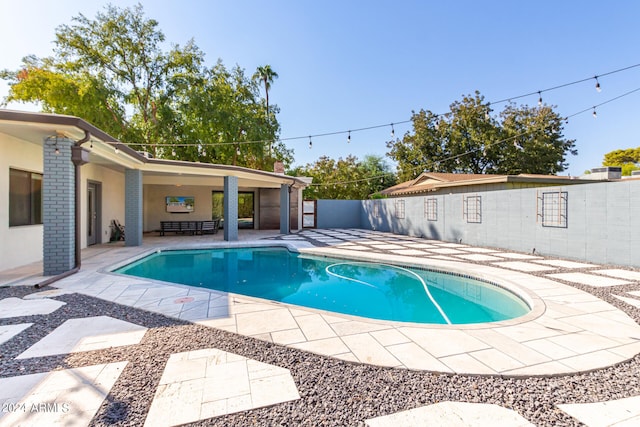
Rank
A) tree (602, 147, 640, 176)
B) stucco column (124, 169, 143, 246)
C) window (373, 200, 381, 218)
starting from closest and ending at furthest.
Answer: stucco column (124, 169, 143, 246) → window (373, 200, 381, 218) → tree (602, 147, 640, 176)

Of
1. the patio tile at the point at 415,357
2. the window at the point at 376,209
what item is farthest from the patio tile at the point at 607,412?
the window at the point at 376,209

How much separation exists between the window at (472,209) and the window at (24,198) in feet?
39.6

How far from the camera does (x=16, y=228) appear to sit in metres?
6.07

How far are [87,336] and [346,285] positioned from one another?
417 centimetres

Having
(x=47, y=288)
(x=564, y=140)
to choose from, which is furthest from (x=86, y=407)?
(x=564, y=140)

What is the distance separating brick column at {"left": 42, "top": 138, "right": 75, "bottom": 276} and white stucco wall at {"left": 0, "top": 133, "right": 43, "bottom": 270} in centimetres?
121

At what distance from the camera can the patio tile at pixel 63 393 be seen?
1.73 metres

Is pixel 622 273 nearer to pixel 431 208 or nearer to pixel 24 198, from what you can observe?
pixel 431 208

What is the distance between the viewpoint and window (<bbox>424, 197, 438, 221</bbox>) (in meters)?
11.8

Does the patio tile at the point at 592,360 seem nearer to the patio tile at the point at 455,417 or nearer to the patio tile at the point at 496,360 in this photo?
the patio tile at the point at 496,360

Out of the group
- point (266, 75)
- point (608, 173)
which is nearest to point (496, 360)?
point (608, 173)

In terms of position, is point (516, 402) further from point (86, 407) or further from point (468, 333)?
point (86, 407)

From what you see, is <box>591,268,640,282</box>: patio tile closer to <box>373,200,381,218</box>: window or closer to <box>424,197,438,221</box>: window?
<box>424,197,438,221</box>: window

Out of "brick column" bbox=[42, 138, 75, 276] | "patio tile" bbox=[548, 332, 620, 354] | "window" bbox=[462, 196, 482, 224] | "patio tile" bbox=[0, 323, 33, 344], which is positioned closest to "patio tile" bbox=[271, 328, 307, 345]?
"patio tile" bbox=[548, 332, 620, 354]
